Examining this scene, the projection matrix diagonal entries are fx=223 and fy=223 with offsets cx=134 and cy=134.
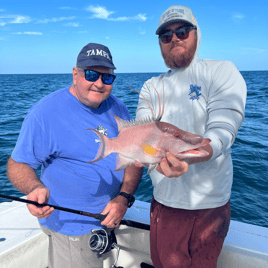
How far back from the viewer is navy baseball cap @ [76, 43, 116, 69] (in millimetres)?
2281

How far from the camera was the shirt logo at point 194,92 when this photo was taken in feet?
6.72

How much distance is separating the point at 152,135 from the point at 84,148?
0.82 m

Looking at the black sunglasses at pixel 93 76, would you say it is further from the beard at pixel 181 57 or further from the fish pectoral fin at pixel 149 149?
the fish pectoral fin at pixel 149 149

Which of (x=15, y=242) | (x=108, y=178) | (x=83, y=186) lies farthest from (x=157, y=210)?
(x=15, y=242)

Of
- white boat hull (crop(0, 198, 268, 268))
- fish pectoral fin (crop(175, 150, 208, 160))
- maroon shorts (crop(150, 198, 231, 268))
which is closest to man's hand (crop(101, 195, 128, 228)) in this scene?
maroon shorts (crop(150, 198, 231, 268))

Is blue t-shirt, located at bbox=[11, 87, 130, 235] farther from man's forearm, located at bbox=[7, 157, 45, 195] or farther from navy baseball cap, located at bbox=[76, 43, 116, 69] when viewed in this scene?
navy baseball cap, located at bbox=[76, 43, 116, 69]

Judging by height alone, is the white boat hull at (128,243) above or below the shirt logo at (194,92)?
below

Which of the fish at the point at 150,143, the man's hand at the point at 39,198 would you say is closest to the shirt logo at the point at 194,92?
the fish at the point at 150,143

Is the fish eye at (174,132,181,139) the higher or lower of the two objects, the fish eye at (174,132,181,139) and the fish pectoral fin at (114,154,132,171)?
the higher

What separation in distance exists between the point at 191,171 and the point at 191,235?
62 cm

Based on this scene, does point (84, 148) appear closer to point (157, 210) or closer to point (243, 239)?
point (157, 210)

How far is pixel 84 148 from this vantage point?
7.38ft

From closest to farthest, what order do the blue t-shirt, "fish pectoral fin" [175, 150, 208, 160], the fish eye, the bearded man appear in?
"fish pectoral fin" [175, 150, 208, 160]
the fish eye
the bearded man
the blue t-shirt

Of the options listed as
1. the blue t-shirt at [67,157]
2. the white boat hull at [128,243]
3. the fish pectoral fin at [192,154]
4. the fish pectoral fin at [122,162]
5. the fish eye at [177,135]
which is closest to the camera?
the fish pectoral fin at [192,154]
